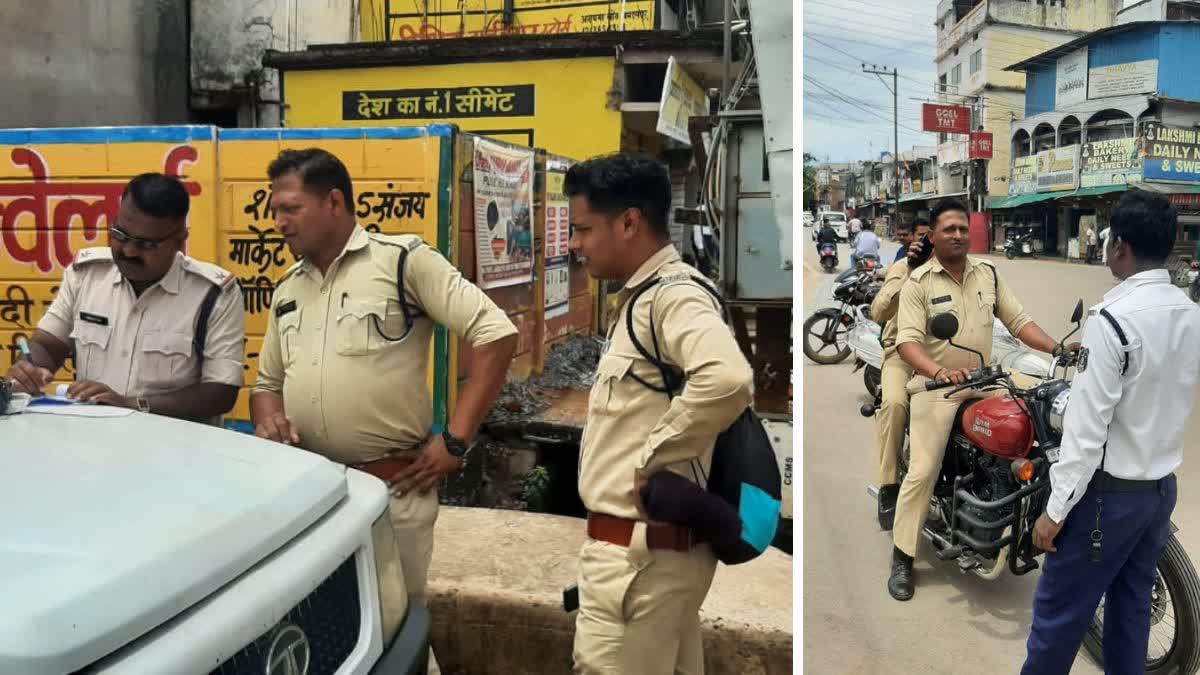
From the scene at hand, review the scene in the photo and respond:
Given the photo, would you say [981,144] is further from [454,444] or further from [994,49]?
[454,444]

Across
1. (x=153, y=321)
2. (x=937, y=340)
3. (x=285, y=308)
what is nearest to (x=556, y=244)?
(x=153, y=321)

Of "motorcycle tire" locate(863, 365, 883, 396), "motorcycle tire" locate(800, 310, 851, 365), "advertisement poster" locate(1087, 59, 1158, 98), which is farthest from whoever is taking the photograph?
"motorcycle tire" locate(863, 365, 883, 396)

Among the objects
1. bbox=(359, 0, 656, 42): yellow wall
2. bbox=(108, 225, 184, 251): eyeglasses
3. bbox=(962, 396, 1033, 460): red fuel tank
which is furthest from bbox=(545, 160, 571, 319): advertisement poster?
bbox=(359, 0, 656, 42): yellow wall

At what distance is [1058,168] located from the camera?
1512 mm

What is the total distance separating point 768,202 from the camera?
11.8 feet

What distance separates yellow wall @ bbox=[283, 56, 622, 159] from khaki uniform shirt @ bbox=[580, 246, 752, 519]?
774 centimetres

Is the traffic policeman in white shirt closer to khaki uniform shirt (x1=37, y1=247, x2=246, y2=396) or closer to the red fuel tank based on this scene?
the red fuel tank

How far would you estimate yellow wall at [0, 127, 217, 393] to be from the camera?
470cm

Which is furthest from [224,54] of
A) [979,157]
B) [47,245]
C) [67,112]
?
[979,157]

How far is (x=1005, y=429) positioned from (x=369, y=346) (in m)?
1.60

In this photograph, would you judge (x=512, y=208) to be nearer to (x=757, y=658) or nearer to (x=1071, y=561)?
(x=757, y=658)

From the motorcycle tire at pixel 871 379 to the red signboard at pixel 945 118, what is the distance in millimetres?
946

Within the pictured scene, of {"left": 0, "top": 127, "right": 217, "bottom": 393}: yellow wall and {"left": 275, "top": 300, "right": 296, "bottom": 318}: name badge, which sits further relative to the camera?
{"left": 0, "top": 127, "right": 217, "bottom": 393}: yellow wall

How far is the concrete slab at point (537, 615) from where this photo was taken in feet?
9.51
